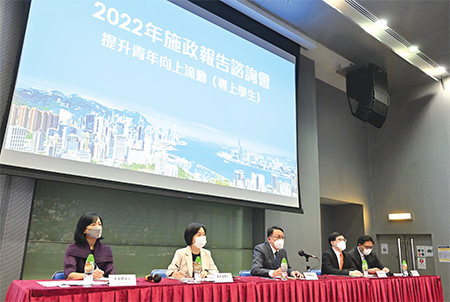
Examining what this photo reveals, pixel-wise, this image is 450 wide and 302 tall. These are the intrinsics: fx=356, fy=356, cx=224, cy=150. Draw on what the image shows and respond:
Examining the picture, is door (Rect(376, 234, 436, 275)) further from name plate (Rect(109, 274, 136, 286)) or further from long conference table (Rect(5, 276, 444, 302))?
name plate (Rect(109, 274, 136, 286))

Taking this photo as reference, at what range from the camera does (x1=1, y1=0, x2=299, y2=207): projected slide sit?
2658mm

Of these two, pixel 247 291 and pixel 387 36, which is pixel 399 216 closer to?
pixel 387 36

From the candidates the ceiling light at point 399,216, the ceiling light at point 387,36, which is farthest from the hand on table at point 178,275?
the ceiling light at point 399,216

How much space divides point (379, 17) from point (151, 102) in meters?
3.15

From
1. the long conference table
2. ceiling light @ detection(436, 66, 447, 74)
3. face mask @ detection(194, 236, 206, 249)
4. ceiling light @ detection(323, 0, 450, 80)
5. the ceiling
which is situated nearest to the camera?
the long conference table

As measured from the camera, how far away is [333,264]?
136 inches

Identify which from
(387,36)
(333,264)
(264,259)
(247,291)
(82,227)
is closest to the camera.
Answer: (247,291)

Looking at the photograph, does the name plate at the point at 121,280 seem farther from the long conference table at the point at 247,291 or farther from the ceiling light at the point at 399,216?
the ceiling light at the point at 399,216

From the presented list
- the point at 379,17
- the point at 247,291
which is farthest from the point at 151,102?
the point at 379,17

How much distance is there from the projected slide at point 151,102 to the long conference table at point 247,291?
1.22 meters

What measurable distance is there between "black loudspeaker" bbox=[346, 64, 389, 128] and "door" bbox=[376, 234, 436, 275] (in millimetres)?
1945

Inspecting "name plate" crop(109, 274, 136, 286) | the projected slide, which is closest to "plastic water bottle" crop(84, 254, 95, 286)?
"name plate" crop(109, 274, 136, 286)

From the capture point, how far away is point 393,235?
6.08 m

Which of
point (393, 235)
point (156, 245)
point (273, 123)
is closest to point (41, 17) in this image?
point (156, 245)
